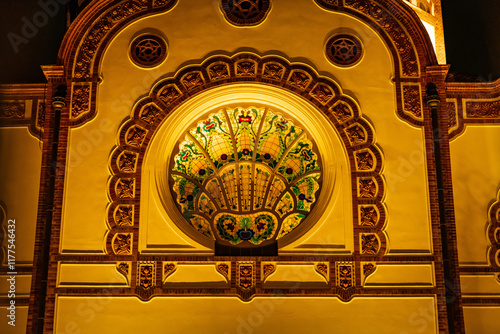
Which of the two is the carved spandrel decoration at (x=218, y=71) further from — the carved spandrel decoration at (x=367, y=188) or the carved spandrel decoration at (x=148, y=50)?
the carved spandrel decoration at (x=367, y=188)

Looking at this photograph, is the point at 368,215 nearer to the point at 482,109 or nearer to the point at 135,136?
the point at 482,109

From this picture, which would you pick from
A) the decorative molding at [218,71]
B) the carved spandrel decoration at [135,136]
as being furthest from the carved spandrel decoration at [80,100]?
the decorative molding at [218,71]

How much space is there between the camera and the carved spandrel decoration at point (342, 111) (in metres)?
15.5

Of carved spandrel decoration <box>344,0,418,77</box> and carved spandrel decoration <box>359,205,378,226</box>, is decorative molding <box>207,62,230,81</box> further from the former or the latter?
carved spandrel decoration <box>359,205,378,226</box>

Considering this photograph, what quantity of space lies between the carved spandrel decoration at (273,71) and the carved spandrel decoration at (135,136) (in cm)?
274

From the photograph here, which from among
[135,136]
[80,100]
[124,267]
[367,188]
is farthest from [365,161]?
[80,100]

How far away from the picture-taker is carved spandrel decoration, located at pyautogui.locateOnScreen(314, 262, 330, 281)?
14.6 meters

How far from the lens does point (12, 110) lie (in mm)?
16297

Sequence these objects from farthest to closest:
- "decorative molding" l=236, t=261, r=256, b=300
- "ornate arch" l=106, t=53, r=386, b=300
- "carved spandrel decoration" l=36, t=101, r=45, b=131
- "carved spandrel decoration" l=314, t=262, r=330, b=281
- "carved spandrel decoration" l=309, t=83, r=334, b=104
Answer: "carved spandrel decoration" l=36, t=101, r=45, b=131
"carved spandrel decoration" l=309, t=83, r=334, b=104
"ornate arch" l=106, t=53, r=386, b=300
"carved spandrel decoration" l=314, t=262, r=330, b=281
"decorative molding" l=236, t=261, r=256, b=300

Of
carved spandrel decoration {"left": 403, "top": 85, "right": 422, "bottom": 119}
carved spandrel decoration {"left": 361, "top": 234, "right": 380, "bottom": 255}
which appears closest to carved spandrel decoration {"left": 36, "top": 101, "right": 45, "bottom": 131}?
carved spandrel decoration {"left": 361, "top": 234, "right": 380, "bottom": 255}

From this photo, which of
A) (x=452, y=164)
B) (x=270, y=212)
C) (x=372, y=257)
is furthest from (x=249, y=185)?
(x=452, y=164)

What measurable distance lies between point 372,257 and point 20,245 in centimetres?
708

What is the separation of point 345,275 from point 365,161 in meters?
2.34
